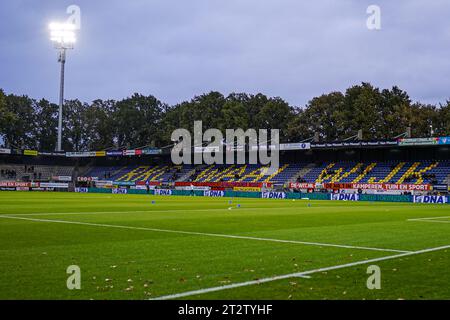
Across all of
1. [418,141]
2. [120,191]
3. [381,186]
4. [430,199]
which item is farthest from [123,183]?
[430,199]

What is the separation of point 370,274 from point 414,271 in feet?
3.56

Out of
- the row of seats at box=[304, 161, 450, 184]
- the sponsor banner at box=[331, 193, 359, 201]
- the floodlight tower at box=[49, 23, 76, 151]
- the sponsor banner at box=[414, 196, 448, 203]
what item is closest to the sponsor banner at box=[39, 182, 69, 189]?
the floodlight tower at box=[49, 23, 76, 151]

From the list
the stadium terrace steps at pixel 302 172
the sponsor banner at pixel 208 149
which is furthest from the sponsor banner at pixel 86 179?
the stadium terrace steps at pixel 302 172

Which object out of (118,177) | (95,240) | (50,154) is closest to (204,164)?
(118,177)

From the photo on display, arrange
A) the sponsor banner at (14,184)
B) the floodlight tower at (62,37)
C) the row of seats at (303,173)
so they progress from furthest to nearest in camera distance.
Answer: the sponsor banner at (14,184)
the floodlight tower at (62,37)
the row of seats at (303,173)

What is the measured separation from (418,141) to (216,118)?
46271 mm

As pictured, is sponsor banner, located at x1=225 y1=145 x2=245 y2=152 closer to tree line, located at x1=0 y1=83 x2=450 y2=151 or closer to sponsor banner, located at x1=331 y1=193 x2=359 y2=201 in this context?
tree line, located at x1=0 y1=83 x2=450 y2=151

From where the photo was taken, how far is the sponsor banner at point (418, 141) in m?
58.8

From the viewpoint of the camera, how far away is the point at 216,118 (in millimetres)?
99000

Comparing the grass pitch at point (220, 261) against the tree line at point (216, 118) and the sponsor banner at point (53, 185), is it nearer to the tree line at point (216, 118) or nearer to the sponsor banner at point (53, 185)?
the tree line at point (216, 118)

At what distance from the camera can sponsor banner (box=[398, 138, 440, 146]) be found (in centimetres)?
5878

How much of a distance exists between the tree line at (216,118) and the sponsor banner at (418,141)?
16.5 metres

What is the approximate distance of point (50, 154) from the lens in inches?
3590
